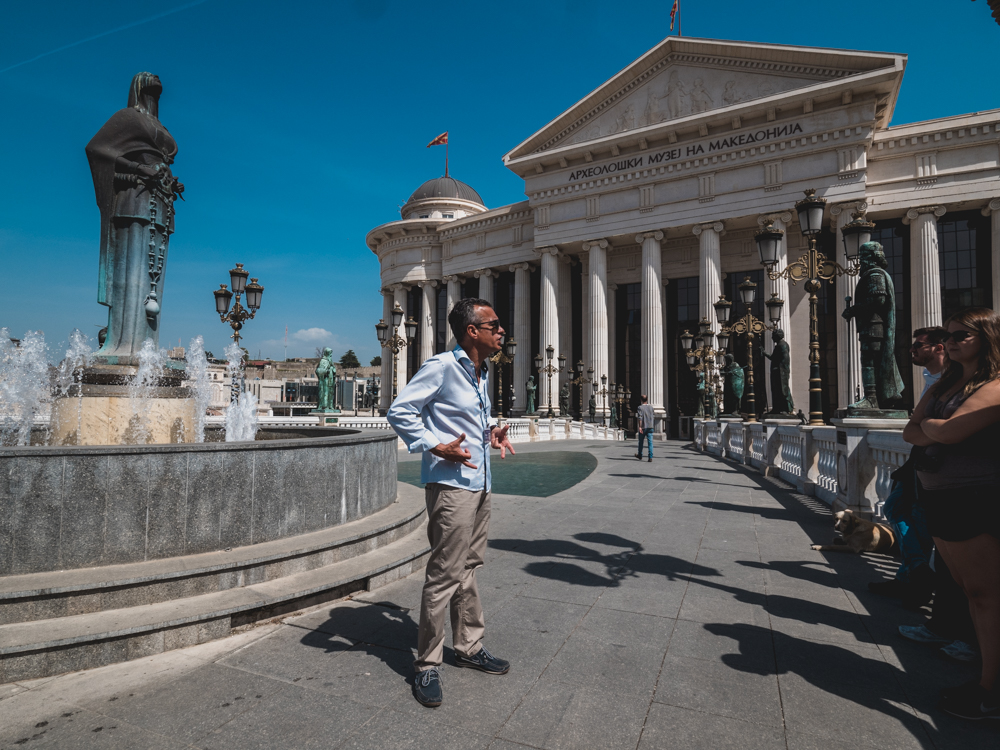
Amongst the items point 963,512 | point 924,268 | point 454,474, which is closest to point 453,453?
point 454,474

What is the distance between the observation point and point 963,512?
2605 mm

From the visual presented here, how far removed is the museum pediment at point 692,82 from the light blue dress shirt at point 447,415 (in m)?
35.5

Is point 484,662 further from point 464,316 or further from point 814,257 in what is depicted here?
point 814,257

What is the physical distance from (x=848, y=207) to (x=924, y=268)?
5.34 meters

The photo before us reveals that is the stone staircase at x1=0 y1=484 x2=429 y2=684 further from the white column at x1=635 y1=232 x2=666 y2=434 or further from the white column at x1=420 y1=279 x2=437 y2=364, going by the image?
the white column at x1=420 y1=279 x2=437 y2=364

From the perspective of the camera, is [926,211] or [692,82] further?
[692,82]

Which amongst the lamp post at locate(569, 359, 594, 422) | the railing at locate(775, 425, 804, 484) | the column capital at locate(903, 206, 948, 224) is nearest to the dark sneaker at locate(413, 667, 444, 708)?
the railing at locate(775, 425, 804, 484)

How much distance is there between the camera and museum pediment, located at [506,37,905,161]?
30219mm

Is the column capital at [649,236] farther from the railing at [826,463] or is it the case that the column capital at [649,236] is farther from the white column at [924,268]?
the railing at [826,463]

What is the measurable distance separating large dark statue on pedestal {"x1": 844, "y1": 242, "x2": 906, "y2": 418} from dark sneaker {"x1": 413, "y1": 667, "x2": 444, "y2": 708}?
277 inches

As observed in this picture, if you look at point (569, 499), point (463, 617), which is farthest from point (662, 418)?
point (463, 617)

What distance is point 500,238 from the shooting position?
4528 centimetres

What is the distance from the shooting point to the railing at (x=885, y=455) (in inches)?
224

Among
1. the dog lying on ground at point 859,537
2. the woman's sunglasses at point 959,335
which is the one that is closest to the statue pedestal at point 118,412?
the woman's sunglasses at point 959,335
